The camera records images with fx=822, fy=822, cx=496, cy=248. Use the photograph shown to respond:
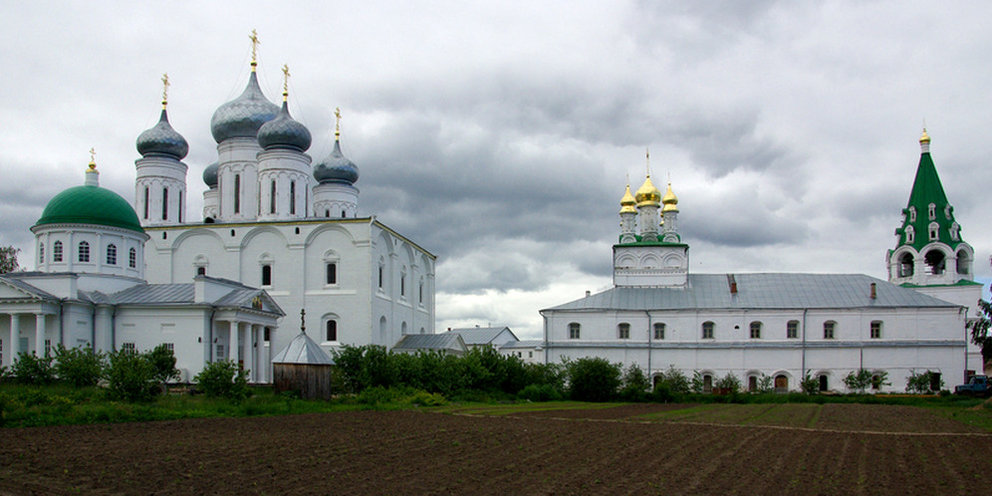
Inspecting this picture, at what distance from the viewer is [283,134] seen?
4228cm

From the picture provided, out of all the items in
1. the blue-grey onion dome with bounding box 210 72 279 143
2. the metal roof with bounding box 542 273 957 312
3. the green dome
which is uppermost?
the blue-grey onion dome with bounding box 210 72 279 143

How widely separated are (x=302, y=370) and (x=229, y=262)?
16.4 m

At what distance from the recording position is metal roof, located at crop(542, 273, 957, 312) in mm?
42781

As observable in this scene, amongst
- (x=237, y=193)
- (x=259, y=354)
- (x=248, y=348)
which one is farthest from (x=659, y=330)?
(x=237, y=193)

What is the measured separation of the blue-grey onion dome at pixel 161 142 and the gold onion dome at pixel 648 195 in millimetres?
27090

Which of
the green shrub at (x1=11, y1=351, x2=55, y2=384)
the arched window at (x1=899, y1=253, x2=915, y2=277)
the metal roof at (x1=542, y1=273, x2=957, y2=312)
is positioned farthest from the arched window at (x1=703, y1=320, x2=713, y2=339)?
the green shrub at (x1=11, y1=351, x2=55, y2=384)

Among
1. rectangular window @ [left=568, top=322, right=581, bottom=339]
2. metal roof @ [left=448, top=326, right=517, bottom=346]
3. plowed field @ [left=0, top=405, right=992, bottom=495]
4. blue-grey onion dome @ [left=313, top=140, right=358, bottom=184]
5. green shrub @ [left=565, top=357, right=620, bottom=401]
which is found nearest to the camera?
plowed field @ [left=0, top=405, right=992, bottom=495]

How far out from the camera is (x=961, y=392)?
129 feet

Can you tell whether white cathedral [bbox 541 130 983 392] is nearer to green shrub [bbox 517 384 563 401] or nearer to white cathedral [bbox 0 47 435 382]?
green shrub [bbox 517 384 563 401]

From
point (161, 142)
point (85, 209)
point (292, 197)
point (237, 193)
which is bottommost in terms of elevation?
point (85, 209)

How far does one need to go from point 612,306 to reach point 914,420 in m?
21.0

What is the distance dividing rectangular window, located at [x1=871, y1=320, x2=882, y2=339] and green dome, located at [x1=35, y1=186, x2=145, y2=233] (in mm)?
36148

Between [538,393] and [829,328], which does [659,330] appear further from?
[538,393]

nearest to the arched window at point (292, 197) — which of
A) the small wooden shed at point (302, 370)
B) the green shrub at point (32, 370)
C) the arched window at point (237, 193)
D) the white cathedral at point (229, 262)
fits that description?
the white cathedral at point (229, 262)
